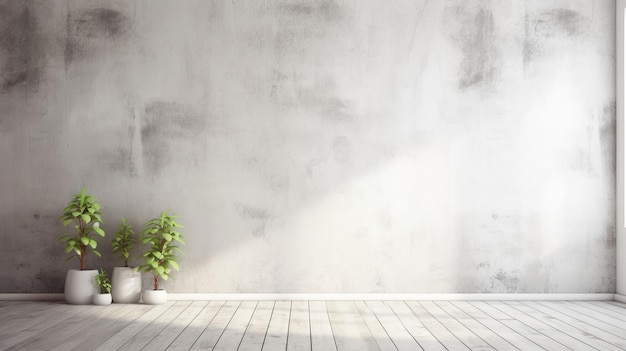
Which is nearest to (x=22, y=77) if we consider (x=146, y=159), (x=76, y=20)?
(x=76, y=20)

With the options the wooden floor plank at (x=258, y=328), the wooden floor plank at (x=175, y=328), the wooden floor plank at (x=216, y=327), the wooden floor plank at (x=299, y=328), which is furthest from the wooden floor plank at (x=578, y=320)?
the wooden floor plank at (x=175, y=328)

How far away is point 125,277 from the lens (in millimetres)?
4738

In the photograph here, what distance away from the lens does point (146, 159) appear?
16.3ft

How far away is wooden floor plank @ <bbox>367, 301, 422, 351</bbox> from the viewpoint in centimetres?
337

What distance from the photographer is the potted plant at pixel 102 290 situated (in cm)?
465

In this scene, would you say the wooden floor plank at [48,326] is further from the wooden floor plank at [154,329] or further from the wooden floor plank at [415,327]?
the wooden floor plank at [415,327]

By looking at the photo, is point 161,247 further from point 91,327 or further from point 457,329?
point 457,329

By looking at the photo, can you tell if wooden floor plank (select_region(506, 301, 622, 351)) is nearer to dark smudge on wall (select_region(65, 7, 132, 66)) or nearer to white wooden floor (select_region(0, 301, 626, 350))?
white wooden floor (select_region(0, 301, 626, 350))

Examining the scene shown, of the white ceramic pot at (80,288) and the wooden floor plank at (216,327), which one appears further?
the white ceramic pot at (80,288)

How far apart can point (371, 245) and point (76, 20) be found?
2.82 meters

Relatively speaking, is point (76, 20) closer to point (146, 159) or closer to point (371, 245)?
point (146, 159)

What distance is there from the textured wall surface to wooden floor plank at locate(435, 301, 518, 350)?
0.38 metres

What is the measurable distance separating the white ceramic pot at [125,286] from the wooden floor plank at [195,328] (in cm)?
55

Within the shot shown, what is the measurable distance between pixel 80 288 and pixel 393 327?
2.27 m
